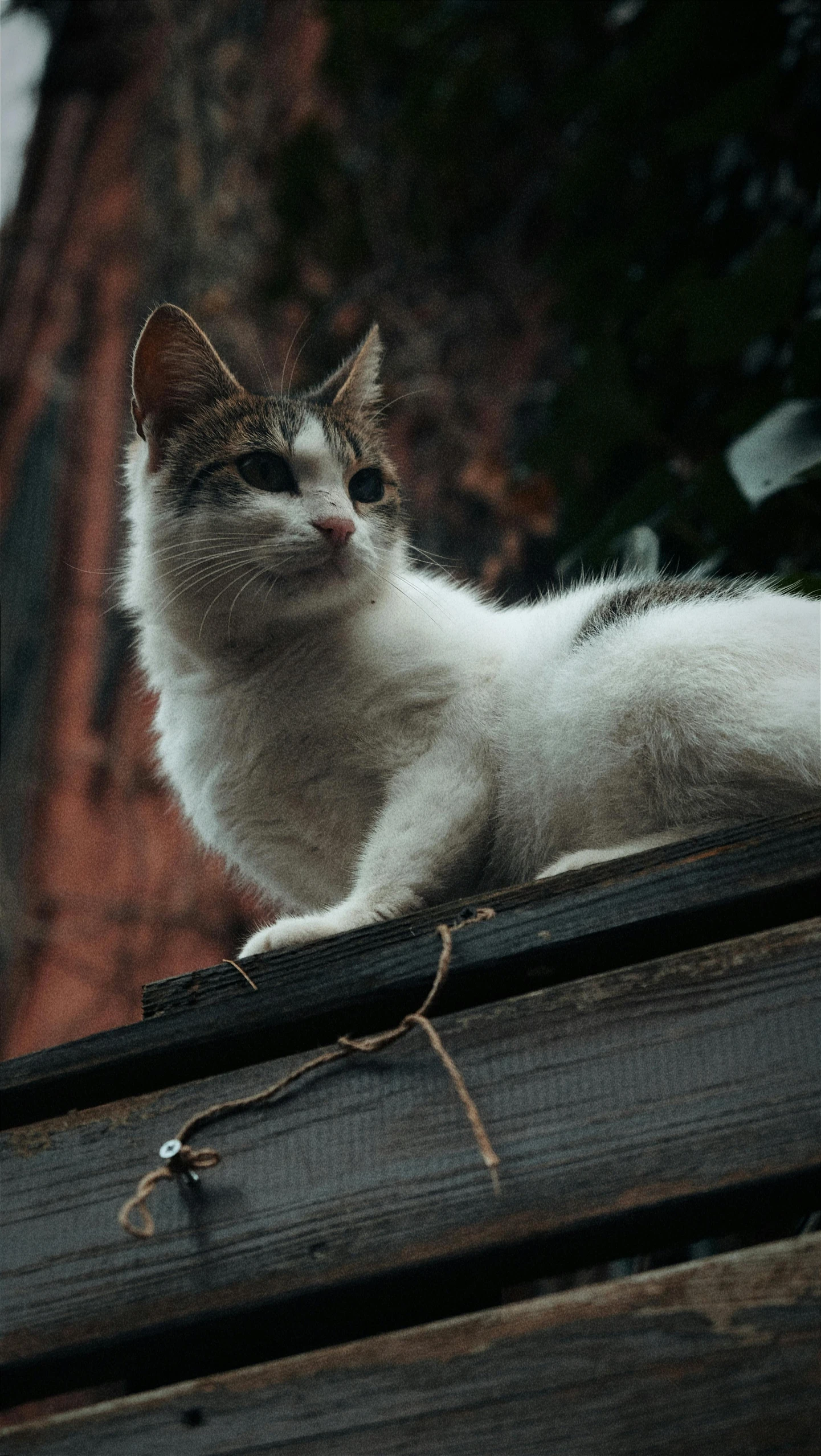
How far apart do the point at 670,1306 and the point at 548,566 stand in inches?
107

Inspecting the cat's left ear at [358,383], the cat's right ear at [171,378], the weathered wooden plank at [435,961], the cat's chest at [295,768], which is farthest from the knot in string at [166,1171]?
the cat's left ear at [358,383]

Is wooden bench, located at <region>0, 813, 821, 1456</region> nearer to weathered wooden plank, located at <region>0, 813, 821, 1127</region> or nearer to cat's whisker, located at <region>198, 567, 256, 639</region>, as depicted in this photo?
weathered wooden plank, located at <region>0, 813, 821, 1127</region>

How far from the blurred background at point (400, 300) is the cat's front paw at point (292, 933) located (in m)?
0.93

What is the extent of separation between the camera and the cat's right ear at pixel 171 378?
6.10 ft

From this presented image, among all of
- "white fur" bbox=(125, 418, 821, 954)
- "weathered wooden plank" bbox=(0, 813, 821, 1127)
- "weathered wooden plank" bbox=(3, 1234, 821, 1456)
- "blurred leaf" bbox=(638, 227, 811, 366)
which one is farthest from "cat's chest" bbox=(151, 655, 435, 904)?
"blurred leaf" bbox=(638, 227, 811, 366)

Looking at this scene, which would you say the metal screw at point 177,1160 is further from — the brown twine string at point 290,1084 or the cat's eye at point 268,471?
the cat's eye at point 268,471

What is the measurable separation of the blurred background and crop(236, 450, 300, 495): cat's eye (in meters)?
0.66

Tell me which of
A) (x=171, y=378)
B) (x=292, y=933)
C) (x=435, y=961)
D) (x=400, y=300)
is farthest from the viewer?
(x=400, y=300)

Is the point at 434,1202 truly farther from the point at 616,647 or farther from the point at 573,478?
the point at 573,478

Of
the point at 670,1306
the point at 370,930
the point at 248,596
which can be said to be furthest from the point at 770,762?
the point at 248,596

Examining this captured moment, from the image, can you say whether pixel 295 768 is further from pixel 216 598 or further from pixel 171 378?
pixel 171 378

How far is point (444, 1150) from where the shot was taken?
1072 millimetres

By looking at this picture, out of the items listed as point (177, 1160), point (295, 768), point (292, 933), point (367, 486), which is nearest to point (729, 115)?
point (367, 486)

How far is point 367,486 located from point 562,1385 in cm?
140
